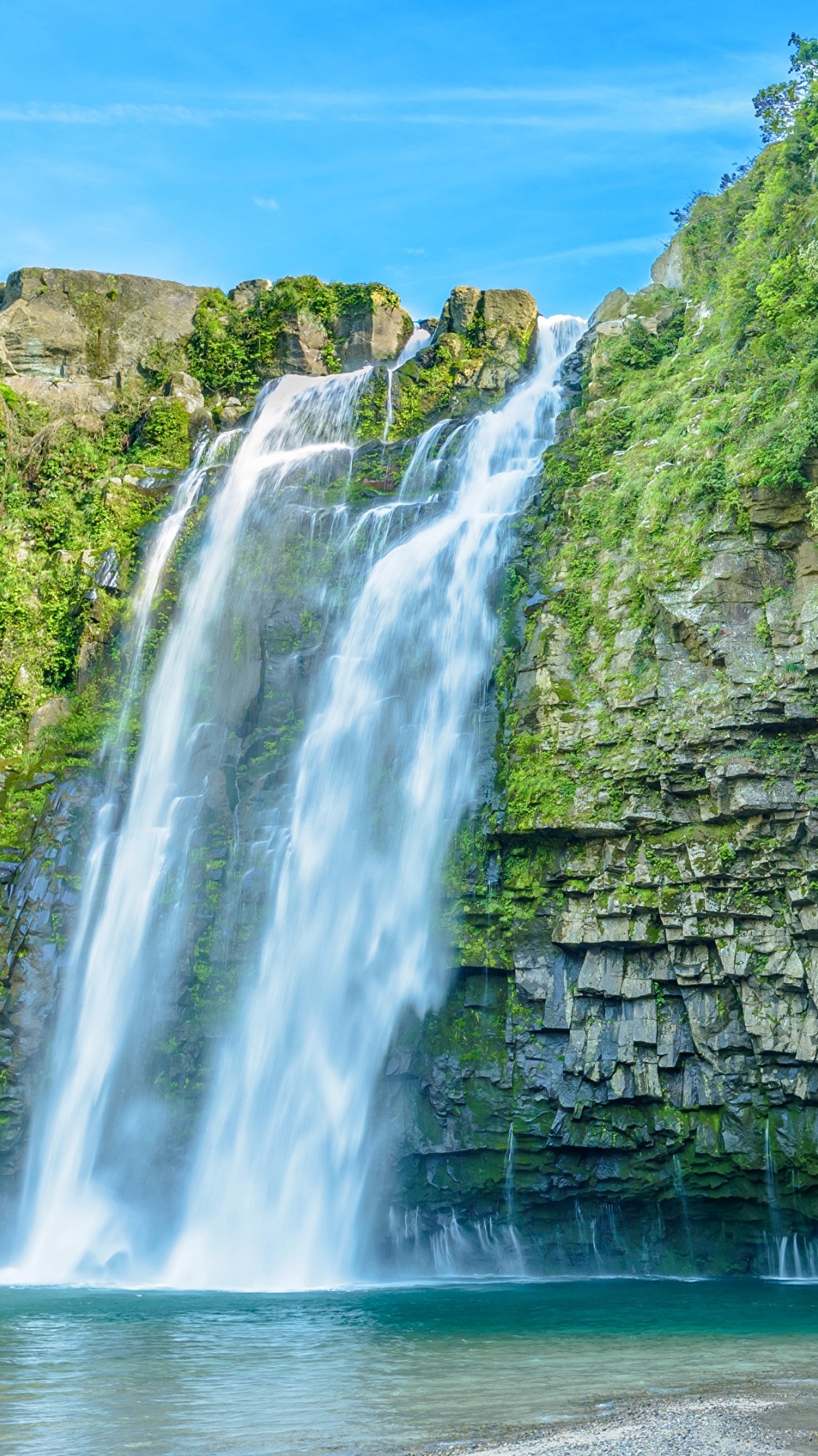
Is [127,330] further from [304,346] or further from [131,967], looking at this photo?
[131,967]

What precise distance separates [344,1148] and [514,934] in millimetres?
3899

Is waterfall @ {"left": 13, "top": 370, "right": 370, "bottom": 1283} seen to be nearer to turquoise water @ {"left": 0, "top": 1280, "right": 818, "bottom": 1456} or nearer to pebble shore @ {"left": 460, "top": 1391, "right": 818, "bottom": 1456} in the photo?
turquoise water @ {"left": 0, "top": 1280, "right": 818, "bottom": 1456}

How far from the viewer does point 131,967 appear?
728 inches

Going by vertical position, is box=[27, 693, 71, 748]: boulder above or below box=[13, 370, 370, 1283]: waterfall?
above

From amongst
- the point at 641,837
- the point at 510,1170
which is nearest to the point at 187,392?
the point at 641,837

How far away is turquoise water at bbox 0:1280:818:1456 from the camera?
24.2ft

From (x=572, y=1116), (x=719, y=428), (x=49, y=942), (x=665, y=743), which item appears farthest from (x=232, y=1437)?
(x=719, y=428)

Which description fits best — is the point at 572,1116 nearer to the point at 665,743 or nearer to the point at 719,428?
the point at 665,743

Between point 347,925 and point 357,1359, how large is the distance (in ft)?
26.4

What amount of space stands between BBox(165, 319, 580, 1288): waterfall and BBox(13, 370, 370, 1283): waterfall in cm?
141

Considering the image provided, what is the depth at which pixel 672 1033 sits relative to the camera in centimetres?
1495

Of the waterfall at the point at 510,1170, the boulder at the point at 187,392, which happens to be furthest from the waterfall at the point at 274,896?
the boulder at the point at 187,392

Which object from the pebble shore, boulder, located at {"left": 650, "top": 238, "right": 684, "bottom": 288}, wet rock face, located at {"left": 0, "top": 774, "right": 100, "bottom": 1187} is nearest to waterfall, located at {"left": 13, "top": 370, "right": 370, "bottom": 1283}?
wet rock face, located at {"left": 0, "top": 774, "right": 100, "bottom": 1187}

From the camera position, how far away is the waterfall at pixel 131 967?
16844 millimetres
